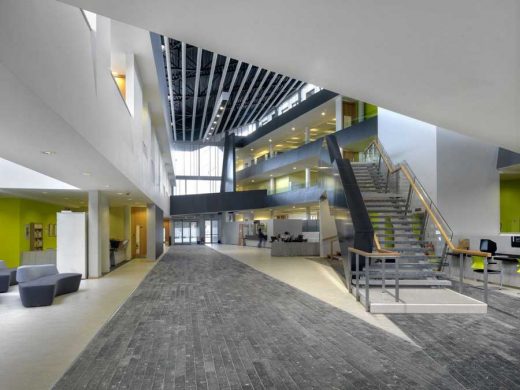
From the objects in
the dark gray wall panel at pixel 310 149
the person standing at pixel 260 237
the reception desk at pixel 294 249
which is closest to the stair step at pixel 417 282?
the dark gray wall panel at pixel 310 149

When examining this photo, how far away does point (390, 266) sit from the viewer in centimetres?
895

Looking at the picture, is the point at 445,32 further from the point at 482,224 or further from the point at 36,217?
the point at 36,217

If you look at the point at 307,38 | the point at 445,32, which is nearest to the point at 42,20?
the point at 307,38

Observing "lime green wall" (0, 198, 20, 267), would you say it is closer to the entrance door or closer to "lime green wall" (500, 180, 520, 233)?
the entrance door

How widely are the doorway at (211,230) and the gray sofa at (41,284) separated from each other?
29717 millimetres

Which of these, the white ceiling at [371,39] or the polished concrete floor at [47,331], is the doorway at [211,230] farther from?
the white ceiling at [371,39]

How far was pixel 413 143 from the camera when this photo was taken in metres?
13.1

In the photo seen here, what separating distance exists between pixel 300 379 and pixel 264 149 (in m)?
34.8

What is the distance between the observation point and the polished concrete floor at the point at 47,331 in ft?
13.4

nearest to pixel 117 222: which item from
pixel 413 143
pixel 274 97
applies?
pixel 413 143

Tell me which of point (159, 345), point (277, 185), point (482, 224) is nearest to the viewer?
point (159, 345)

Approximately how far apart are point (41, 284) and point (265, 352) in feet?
17.6

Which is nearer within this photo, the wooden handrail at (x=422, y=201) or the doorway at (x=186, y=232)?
the wooden handrail at (x=422, y=201)

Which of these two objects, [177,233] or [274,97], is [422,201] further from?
[177,233]
